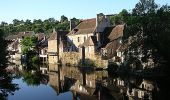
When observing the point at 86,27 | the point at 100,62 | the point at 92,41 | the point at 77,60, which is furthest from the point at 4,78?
the point at 86,27

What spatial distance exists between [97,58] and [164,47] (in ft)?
71.5

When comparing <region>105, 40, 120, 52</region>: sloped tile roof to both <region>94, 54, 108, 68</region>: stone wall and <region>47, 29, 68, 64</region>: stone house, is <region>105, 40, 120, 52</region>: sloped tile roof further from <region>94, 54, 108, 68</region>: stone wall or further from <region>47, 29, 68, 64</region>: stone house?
<region>47, 29, 68, 64</region>: stone house

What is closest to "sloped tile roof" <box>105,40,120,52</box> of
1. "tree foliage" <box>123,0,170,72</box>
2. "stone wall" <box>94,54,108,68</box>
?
"stone wall" <box>94,54,108,68</box>

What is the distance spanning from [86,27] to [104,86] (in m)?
40.9

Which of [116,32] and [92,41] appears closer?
[92,41]

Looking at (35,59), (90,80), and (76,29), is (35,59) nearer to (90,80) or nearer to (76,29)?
(76,29)

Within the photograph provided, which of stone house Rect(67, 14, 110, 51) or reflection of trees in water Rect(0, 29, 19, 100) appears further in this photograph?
stone house Rect(67, 14, 110, 51)

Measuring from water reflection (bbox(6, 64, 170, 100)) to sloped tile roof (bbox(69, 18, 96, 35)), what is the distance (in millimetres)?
22036

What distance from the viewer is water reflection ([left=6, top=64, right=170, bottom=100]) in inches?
1527

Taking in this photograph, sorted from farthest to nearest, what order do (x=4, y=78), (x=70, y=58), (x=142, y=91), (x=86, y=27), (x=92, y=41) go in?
(x=86, y=27)
(x=70, y=58)
(x=92, y=41)
(x=142, y=91)
(x=4, y=78)

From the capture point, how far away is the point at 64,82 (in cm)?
5512

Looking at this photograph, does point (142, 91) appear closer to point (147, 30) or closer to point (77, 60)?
point (147, 30)

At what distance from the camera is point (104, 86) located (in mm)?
46594

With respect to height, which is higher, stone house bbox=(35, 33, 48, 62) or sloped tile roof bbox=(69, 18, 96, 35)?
sloped tile roof bbox=(69, 18, 96, 35)
